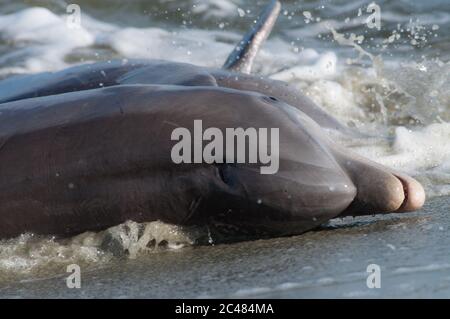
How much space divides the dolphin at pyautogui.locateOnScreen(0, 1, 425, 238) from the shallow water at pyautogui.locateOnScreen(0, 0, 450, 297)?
0.09 m

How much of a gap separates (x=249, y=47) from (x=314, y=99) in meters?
1.43

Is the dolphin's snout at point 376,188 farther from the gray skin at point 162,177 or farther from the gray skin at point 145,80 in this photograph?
the gray skin at point 145,80

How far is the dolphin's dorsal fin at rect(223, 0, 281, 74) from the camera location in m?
7.01

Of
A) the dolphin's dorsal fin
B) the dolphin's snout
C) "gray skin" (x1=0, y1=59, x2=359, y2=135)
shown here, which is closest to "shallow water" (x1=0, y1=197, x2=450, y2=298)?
the dolphin's snout

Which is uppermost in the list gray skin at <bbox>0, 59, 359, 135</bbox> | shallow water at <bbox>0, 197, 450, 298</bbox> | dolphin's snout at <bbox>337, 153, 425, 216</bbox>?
gray skin at <bbox>0, 59, 359, 135</bbox>

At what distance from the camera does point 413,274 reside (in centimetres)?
388

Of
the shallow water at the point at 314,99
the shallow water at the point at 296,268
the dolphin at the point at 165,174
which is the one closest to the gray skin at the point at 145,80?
the shallow water at the point at 314,99

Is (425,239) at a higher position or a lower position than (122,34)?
lower

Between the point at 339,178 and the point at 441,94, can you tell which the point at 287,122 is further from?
the point at 441,94

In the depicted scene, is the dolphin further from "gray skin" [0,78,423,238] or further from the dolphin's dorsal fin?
the dolphin's dorsal fin

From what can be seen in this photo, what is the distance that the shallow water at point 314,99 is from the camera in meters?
4.02
